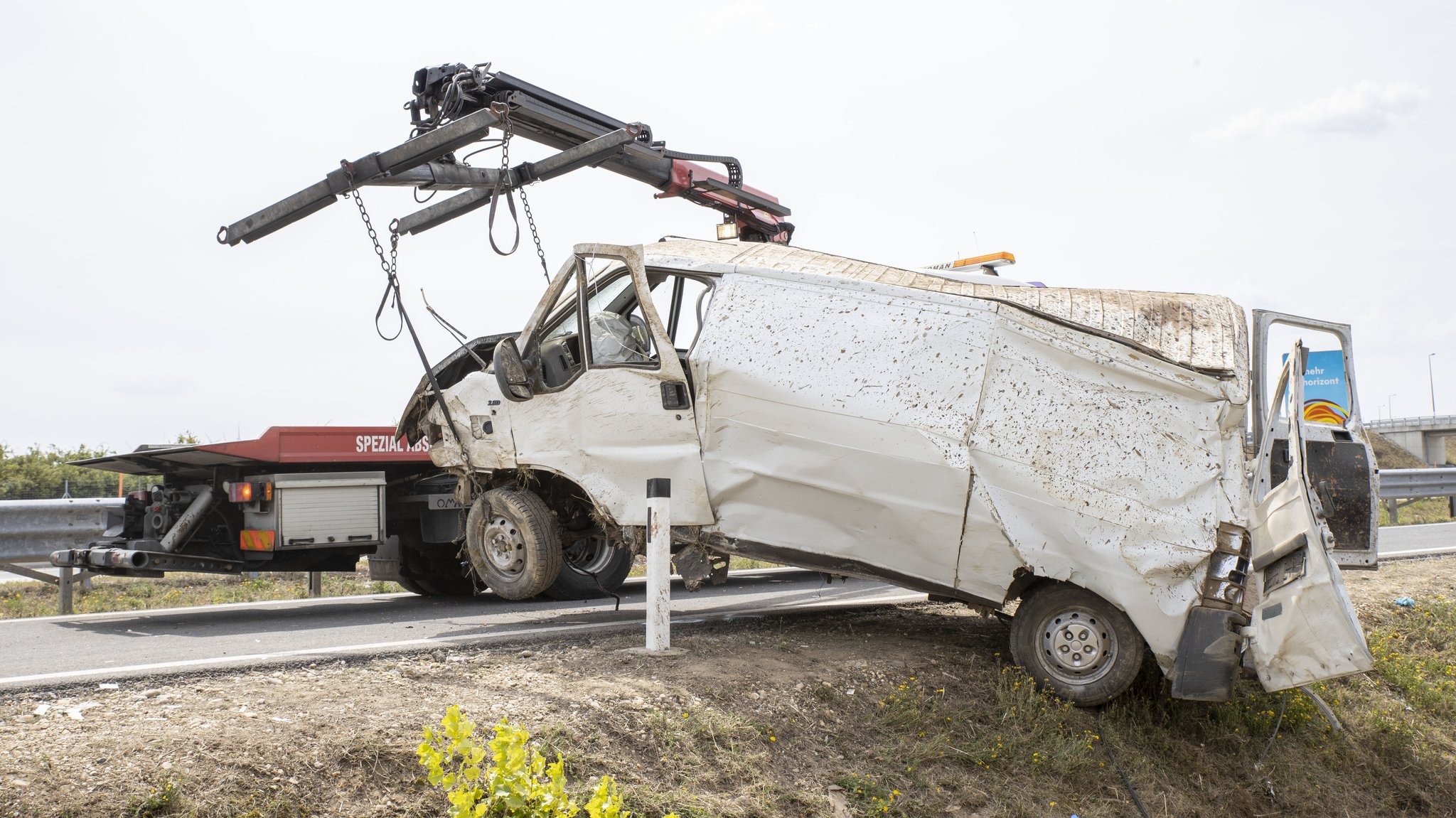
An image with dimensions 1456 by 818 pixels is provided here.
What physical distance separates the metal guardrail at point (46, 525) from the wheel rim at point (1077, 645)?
761 cm

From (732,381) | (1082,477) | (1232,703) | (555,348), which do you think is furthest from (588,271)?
(1232,703)

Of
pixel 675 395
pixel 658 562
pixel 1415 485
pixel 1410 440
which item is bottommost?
pixel 658 562

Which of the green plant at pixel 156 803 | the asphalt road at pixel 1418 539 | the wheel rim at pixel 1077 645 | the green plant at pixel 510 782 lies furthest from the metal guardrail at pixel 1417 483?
the green plant at pixel 156 803

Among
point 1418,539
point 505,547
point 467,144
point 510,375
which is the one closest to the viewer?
point 510,375

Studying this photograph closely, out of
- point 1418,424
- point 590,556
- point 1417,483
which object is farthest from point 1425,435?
point 590,556

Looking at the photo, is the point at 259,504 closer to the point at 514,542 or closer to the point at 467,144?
the point at 514,542

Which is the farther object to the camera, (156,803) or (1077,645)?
(1077,645)

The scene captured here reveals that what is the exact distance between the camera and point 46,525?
31.7 ft

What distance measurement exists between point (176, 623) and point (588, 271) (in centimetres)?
387

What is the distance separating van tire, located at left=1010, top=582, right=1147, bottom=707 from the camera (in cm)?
560

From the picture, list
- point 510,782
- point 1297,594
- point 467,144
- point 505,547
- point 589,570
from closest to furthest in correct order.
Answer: point 510,782 → point 1297,594 → point 505,547 → point 467,144 → point 589,570

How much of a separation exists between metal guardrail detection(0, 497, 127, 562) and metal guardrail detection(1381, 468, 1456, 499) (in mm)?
16472

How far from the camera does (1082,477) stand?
18.6ft

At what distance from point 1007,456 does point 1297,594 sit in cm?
148
